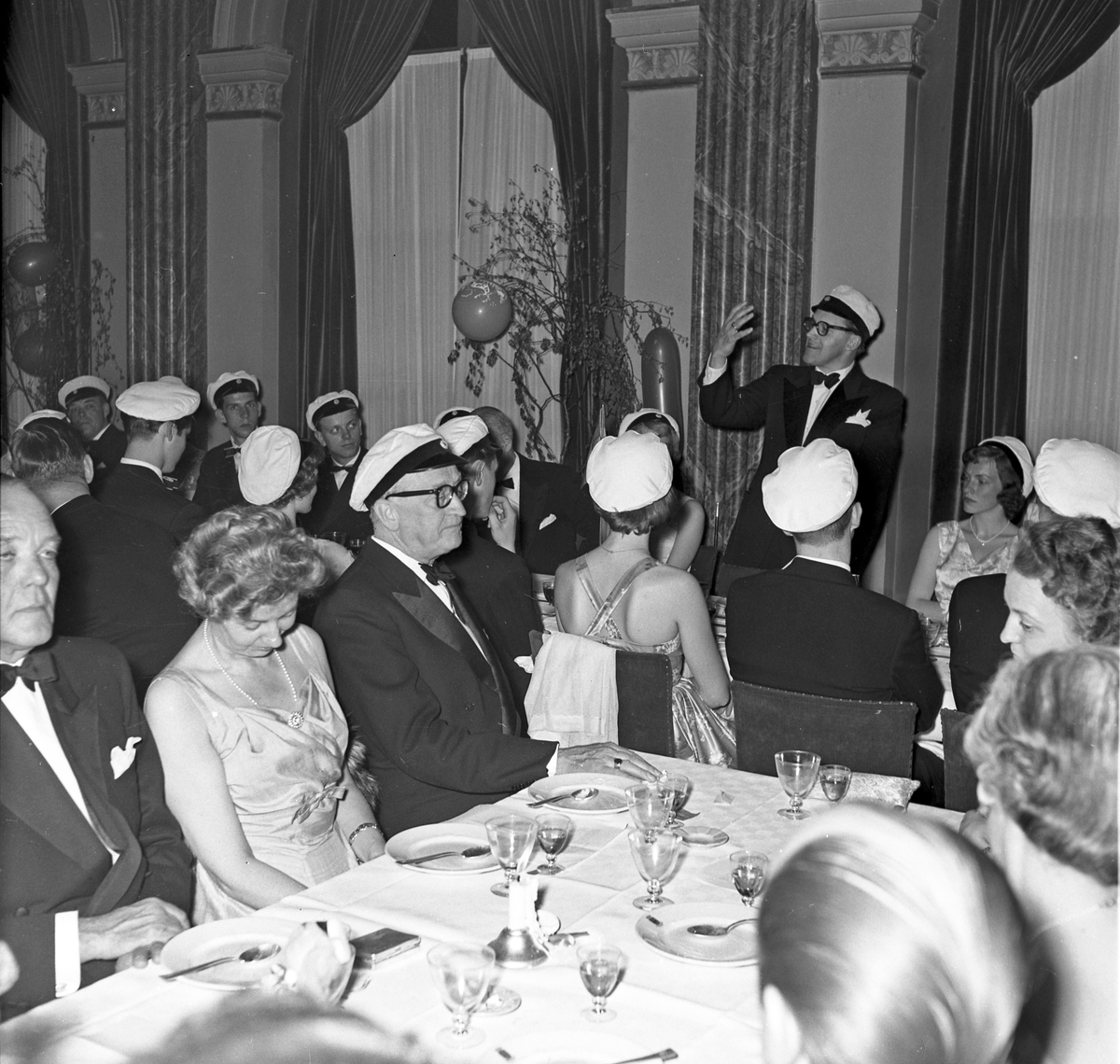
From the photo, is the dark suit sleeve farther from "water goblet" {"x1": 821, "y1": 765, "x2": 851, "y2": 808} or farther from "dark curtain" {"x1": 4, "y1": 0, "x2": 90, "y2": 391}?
"dark curtain" {"x1": 4, "y1": 0, "x2": 90, "y2": 391}

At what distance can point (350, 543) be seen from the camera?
499cm

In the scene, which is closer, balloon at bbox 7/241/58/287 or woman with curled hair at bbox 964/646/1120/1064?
woman with curled hair at bbox 964/646/1120/1064

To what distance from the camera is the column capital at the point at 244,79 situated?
829cm

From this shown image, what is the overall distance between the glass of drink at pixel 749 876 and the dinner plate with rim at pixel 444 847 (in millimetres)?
399

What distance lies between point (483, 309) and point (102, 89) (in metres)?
3.18

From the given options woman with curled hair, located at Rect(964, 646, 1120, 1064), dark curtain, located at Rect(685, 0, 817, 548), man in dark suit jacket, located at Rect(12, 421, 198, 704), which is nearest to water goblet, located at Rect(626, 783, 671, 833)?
woman with curled hair, located at Rect(964, 646, 1120, 1064)

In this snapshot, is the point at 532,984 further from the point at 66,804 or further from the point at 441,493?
the point at 441,493

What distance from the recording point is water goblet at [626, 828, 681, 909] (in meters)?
1.94

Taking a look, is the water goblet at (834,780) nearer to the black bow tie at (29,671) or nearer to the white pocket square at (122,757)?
the white pocket square at (122,757)

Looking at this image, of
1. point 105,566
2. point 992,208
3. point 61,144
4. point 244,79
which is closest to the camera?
point 105,566

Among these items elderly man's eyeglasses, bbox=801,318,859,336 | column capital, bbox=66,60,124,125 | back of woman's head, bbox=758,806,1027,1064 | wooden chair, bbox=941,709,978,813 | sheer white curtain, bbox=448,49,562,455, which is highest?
column capital, bbox=66,60,124,125

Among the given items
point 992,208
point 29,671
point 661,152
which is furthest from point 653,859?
point 661,152

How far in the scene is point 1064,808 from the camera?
1.12 metres

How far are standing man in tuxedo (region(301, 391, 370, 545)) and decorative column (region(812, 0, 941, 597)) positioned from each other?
8.44 ft
